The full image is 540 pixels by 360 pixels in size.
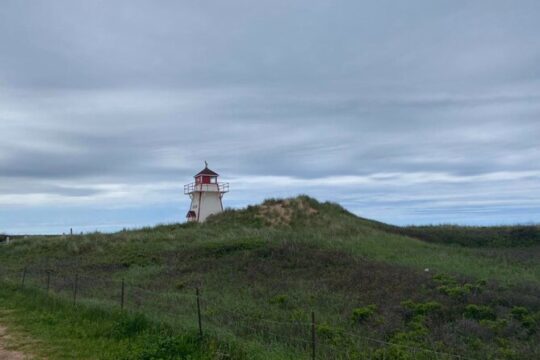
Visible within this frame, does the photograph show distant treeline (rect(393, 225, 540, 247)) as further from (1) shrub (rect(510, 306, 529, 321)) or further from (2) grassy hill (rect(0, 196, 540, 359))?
(1) shrub (rect(510, 306, 529, 321))

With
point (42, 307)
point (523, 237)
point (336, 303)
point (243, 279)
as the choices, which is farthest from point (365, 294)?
point (523, 237)

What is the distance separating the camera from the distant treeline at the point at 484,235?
33188mm

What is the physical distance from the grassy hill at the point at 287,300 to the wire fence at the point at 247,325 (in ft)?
0.14

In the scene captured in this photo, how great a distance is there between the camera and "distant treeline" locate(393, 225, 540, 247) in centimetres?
3319

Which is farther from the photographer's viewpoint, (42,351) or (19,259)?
(19,259)

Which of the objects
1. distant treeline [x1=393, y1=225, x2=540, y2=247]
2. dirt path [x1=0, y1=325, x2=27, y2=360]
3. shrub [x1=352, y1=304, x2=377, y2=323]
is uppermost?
distant treeline [x1=393, y1=225, x2=540, y2=247]

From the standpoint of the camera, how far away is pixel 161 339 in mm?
7648

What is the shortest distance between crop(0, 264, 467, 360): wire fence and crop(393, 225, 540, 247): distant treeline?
2369cm

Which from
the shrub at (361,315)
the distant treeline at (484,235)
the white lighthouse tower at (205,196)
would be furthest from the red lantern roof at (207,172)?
the shrub at (361,315)

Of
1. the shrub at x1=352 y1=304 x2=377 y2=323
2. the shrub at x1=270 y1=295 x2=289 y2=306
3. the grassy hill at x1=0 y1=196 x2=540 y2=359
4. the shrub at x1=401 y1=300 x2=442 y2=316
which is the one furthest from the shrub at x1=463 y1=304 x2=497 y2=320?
the shrub at x1=270 y1=295 x2=289 y2=306

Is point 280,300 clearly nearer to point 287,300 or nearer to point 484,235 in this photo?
point 287,300

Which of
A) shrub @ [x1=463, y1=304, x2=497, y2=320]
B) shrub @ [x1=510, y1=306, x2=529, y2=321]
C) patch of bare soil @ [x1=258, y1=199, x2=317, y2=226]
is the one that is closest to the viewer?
shrub @ [x1=510, y1=306, x2=529, y2=321]

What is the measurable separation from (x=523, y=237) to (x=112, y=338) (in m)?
32.7

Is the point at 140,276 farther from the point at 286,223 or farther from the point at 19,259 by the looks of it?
the point at 286,223
